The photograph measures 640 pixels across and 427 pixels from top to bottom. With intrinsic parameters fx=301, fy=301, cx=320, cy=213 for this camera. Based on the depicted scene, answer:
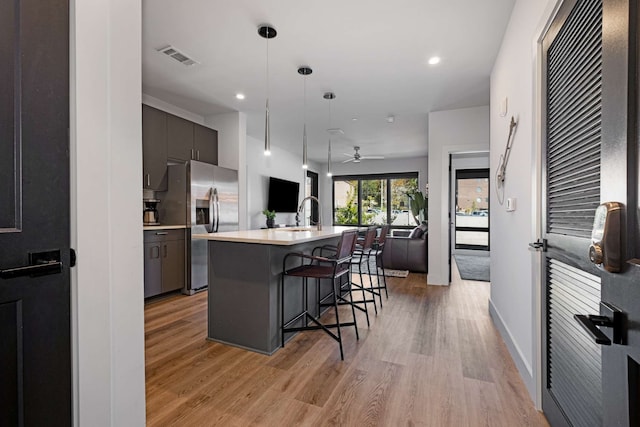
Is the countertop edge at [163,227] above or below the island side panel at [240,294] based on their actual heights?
above

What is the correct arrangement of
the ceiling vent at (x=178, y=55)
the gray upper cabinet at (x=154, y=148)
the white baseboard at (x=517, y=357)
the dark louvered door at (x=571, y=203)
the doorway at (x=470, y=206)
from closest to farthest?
the dark louvered door at (x=571, y=203) → the white baseboard at (x=517, y=357) → the ceiling vent at (x=178, y=55) → the gray upper cabinet at (x=154, y=148) → the doorway at (x=470, y=206)

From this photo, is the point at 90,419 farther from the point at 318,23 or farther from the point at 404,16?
the point at 404,16

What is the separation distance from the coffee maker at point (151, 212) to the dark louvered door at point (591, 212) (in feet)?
13.8

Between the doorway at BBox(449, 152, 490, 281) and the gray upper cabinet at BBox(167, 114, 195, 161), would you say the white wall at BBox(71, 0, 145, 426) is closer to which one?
the gray upper cabinet at BBox(167, 114, 195, 161)

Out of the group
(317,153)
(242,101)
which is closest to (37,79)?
(242,101)

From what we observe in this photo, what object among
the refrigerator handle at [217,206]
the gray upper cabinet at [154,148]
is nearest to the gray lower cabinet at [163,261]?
the refrigerator handle at [217,206]

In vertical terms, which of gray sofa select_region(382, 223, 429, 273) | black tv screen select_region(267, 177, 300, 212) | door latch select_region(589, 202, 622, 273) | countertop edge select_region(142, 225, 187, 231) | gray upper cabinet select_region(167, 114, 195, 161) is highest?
gray upper cabinet select_region(167, 114, 195, 161)

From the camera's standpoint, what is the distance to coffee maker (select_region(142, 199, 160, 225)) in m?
3.99

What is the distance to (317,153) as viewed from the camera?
26.6 feet

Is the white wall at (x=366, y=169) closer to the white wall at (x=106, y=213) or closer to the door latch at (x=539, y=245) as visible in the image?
the door latch at (x=539, y=245)

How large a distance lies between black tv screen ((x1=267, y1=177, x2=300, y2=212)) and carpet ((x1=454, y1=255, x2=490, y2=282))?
4.10 meters

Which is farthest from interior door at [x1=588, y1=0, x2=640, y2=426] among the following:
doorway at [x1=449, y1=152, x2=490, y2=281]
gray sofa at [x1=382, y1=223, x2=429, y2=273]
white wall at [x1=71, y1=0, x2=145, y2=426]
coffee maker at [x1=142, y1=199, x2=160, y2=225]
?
doorway at [x1=449, y1=152, x2=490, y2=281]

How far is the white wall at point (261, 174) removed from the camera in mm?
6396

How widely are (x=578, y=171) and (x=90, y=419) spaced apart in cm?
201
